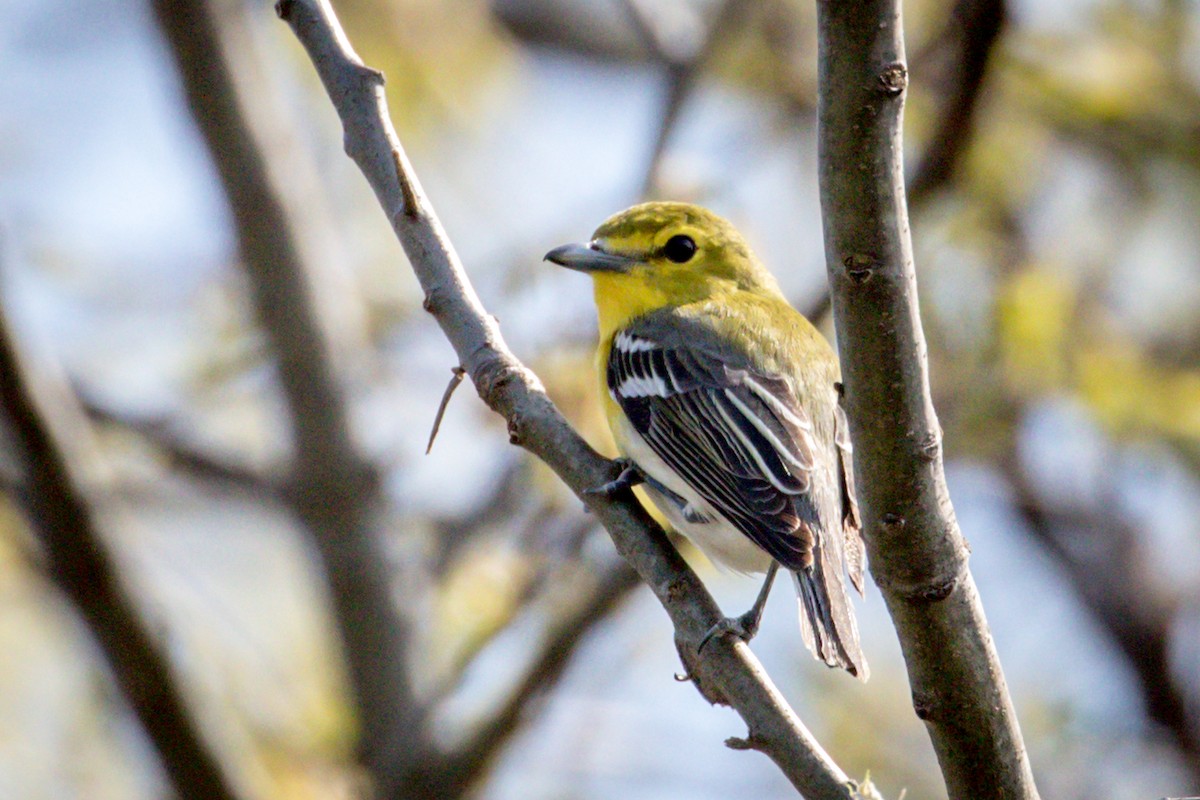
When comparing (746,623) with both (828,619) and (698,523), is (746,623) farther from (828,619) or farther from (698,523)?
(698,523)

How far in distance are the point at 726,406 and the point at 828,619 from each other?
3.22ft

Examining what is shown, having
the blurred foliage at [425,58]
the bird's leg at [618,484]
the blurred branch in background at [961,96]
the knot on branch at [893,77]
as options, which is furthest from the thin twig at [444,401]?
the blurred foliage at [425,58]

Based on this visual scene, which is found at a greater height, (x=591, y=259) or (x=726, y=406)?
(x=591, y=259)

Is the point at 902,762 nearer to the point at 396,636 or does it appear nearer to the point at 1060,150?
the point at 396,636

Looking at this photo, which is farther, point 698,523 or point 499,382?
point 698,523

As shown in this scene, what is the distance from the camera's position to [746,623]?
10.1ft

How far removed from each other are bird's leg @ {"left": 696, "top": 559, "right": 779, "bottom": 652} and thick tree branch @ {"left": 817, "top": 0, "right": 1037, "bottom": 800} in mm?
356

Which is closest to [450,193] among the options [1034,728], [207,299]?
[207,299]

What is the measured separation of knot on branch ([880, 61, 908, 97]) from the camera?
191 centimetres

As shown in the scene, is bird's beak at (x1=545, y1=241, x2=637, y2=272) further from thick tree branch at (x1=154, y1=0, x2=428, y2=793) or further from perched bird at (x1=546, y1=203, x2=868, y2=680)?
thick tree branch at (x1=154, y1=0, x2=428, y2=793)

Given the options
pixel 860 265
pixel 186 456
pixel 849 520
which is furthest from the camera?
pixel 186 456

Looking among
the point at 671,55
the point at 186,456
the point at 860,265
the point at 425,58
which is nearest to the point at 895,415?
the point at 860,265

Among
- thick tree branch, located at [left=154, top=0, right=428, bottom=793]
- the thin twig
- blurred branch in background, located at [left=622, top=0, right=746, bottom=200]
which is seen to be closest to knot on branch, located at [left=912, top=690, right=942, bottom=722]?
the thin twig

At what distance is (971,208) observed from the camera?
625cm
